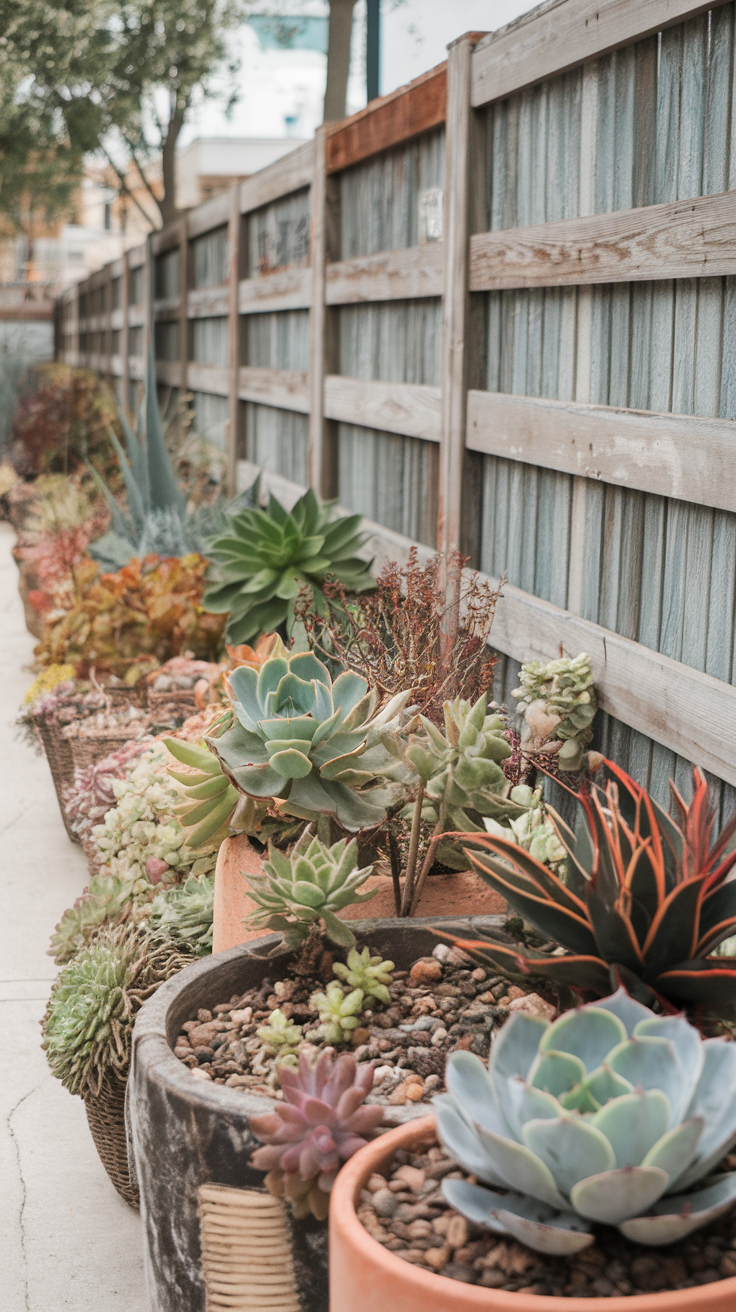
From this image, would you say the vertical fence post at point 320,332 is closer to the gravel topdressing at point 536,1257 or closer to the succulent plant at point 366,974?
the succulent plant at point 366,974

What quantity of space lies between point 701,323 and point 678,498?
31cm

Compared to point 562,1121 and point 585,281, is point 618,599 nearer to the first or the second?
point 585,281

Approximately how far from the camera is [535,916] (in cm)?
171

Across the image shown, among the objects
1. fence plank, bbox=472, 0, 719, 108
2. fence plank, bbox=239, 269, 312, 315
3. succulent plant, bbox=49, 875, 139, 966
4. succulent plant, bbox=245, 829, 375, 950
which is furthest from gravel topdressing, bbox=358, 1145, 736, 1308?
fence plank, bbox=239, 269, 312, 315

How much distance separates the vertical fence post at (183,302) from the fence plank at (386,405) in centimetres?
421

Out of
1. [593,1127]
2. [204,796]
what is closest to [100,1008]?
[204,796]

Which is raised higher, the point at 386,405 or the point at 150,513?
the point at 386,405

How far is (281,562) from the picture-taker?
15.0 ft

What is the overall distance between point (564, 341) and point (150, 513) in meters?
3.67

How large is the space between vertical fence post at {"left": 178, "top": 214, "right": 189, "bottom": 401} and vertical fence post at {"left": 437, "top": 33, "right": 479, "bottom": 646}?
5.67 meters

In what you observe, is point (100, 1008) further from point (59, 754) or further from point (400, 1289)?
point (59, 754)

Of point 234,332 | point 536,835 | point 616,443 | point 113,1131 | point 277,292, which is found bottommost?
point 113,1131

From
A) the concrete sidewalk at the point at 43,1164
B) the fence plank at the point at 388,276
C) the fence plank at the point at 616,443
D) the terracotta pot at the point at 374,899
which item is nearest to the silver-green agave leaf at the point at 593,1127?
the terracotta pot at the point at 374,899

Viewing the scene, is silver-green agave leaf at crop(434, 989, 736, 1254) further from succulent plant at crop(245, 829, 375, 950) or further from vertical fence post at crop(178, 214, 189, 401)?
vertical fence post at crop(178, 214, 189, 401)
